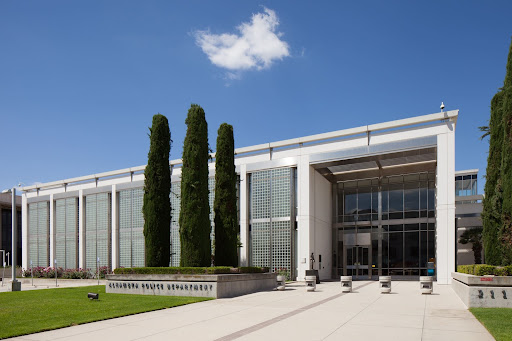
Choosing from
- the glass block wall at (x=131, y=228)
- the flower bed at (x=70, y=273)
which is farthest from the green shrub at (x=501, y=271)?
the flower bed at (x=70, y=273)

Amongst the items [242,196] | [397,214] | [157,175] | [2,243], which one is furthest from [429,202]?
[2,243]

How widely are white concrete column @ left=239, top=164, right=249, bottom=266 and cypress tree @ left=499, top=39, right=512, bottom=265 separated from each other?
68.3 ft

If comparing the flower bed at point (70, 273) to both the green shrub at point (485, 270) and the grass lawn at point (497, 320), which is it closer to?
the green shrub at point (485, 270)

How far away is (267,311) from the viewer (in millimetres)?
14797

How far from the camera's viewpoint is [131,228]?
1639 inches

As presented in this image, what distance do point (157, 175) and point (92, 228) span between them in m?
24.3

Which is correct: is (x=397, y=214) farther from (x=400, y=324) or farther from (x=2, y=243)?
(x=2, y=243)

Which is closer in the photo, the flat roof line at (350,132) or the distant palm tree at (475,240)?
the flat roof line at (350,132)

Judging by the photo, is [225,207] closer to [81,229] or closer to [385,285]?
[385,285]

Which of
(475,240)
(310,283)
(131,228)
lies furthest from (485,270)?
(131,228)

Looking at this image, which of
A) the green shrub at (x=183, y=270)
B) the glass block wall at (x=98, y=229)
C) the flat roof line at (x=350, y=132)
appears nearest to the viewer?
the green shrub at (x=183, y=270)

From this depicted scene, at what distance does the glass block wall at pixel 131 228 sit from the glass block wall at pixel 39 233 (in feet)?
37.9

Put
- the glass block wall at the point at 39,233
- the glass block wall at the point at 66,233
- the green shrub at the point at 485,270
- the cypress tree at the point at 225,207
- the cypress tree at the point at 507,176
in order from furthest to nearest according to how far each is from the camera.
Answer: the glass block wall at the point at 39,233
the glass block wall at the point at 66,233
the cypress tree at the point at 225,207
the cypress tree at the point at 507,176
the green shrub at the point at 485,270

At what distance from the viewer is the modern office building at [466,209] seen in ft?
143
